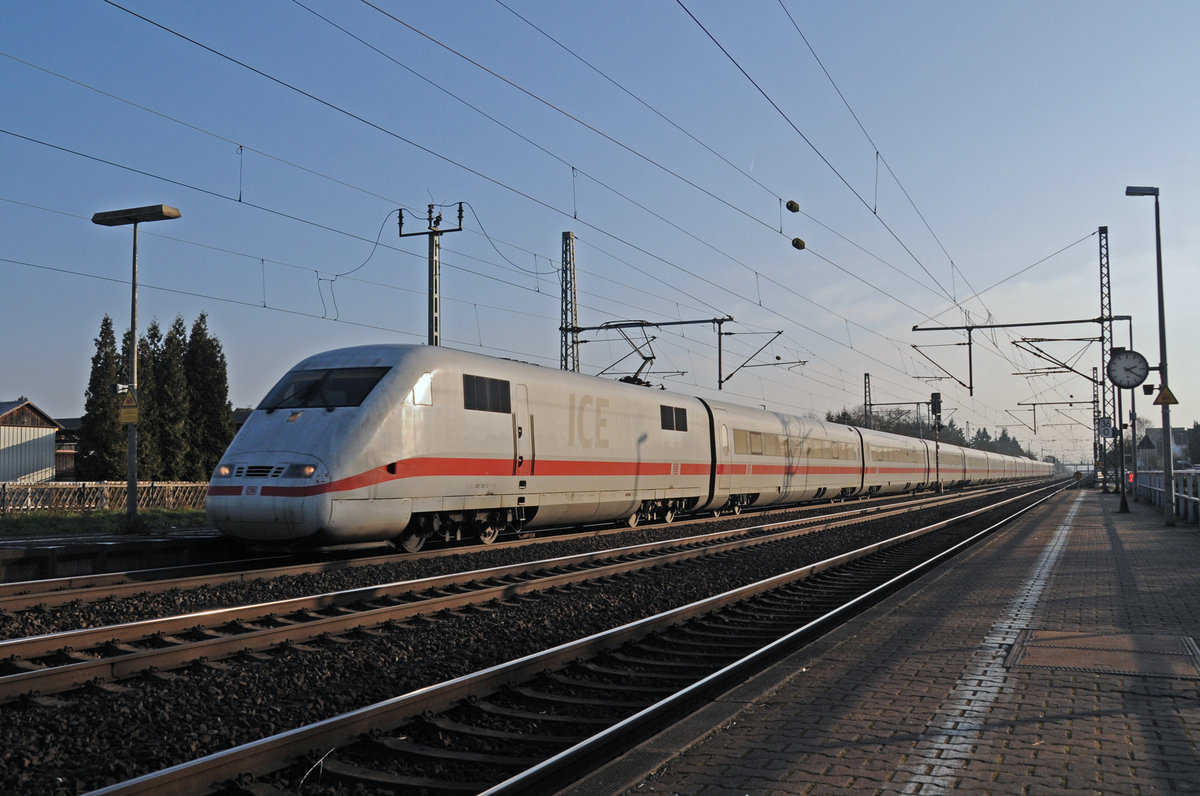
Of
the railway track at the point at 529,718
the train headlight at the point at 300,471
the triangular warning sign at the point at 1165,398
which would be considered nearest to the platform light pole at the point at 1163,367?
the triangular warning sign at the point at 1165,398

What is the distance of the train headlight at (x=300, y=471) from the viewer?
40.0ft

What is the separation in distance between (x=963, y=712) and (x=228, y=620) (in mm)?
6142

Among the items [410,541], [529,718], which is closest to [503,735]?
[529,718]

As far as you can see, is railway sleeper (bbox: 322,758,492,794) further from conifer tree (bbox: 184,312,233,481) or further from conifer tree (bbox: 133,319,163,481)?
conifer tree (bbox: 184,312,233,481)

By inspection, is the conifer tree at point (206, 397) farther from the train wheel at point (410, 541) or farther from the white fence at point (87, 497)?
the train wheel at point (410, 541)

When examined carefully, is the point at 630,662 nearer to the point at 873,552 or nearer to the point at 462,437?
the point at 462,437

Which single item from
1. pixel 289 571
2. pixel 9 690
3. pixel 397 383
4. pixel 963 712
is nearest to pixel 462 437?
pixel 397 383

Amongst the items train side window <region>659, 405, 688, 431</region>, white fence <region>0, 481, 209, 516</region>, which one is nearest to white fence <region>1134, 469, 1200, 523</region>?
train side window <region>659, 405, 688, 431</region>

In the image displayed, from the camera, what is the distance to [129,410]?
19.2 metres

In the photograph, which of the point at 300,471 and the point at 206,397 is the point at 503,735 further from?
the point at 206,397

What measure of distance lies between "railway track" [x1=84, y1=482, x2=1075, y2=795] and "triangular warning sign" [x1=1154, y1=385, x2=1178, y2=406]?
16041mm

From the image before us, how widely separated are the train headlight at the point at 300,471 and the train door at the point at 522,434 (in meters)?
4.20

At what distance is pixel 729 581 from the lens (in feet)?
40.1

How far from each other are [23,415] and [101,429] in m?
15.7
